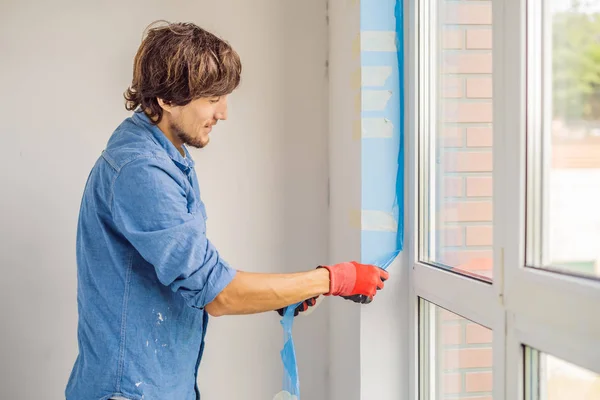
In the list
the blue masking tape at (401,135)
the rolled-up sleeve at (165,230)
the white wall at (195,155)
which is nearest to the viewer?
the rolled-up sleeve at (165,230)

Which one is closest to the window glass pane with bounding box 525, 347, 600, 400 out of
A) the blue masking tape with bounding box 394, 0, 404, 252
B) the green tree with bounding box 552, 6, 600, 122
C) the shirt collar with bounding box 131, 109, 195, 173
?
the green tree with bounding box 552, 6, 600, 122

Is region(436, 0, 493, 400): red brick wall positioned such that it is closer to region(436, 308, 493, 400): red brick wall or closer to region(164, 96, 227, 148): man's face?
region(436, 308, 493, 400): red brick wall

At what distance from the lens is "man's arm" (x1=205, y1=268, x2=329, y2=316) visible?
1.27 meters

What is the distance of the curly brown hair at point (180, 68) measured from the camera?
1321 millimetres

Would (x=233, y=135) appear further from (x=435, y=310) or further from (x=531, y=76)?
(x=531, y=76)

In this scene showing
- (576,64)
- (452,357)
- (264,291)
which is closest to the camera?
(576,64)

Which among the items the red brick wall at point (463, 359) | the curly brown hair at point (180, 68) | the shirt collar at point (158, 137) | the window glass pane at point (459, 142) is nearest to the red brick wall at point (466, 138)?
the window glass pane at point (459, 142)

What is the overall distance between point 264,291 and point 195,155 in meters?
0.86

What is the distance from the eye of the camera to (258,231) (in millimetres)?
2066

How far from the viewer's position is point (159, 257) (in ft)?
3.89

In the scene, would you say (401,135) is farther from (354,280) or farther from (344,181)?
(354,280)

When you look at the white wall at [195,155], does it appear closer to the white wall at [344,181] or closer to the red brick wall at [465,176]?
the white wall at [344,181]

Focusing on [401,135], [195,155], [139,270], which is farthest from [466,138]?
[195,155]

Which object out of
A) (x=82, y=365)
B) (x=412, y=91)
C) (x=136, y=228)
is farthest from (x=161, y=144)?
(x=412, y=91)
